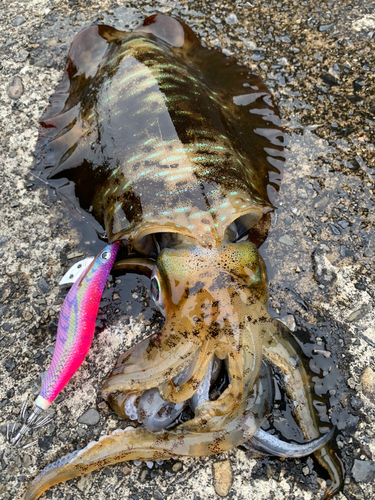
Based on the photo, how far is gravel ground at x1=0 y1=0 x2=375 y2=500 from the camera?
320 centimetres

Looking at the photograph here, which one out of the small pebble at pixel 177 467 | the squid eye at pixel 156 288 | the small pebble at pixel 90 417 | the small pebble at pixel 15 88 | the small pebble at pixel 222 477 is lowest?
the small pebble at pixel 222 477

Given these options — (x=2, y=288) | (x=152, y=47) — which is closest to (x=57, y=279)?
(x=2, y=288)

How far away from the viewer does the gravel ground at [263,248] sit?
3195mm

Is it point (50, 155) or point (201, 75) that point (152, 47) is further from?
point (50, 155)

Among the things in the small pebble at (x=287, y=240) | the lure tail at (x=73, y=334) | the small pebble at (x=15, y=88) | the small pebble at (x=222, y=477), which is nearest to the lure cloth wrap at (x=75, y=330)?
the lure tail at (x=73, y=334)

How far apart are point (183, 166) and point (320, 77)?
2671mm

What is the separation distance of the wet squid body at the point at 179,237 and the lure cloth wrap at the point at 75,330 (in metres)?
0.05

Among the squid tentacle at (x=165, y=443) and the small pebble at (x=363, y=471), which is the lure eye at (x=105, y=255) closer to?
the squid tentacle at (x=165, y=443)

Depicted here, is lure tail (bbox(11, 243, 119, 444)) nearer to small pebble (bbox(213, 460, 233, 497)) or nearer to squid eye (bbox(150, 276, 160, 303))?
squid eye (bbox(150, 276, 160, 303))

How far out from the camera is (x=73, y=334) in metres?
3.22

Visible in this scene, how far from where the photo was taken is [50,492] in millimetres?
3154

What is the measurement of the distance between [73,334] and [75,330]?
3 centimetres

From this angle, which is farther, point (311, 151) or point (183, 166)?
point (311, 151)

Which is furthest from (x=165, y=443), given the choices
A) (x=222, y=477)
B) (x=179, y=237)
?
(x=179, y=237)
